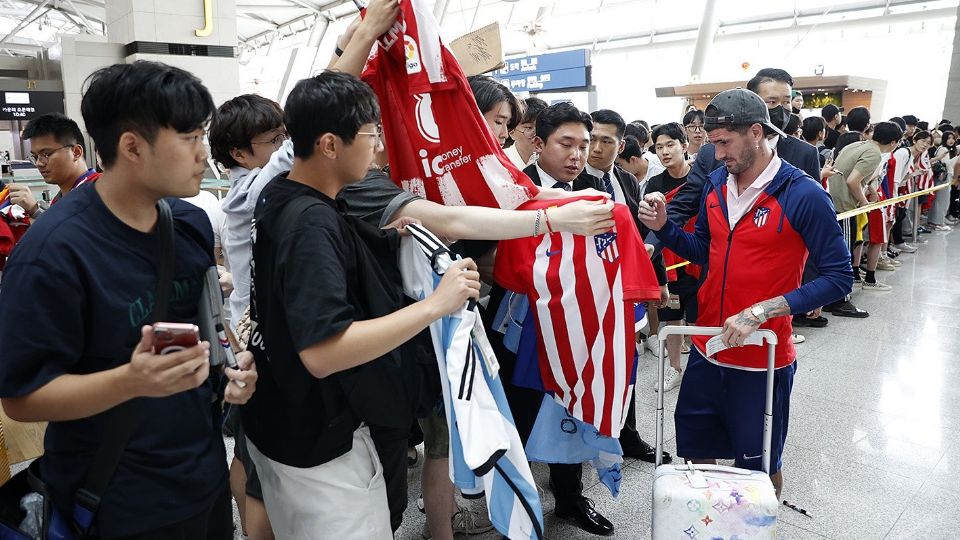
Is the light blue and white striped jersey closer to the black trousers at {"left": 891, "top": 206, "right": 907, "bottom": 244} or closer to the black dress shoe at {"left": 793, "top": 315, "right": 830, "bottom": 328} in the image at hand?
the black dress shoe at {"left": 793, "top": 315, "right": 830, "bottom": 328}

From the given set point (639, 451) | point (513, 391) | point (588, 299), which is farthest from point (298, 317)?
point (639, 451)

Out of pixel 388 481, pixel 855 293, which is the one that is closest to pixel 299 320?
pixel 388 481

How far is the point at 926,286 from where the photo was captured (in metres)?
7.29

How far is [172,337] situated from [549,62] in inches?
572

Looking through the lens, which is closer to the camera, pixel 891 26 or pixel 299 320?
pixel 299 320

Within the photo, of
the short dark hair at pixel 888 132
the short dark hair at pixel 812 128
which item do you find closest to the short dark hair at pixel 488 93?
the short dark hair at pixel 812 128

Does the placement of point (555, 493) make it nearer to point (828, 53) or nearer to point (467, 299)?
point (467, 299)

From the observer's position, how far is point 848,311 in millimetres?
6207

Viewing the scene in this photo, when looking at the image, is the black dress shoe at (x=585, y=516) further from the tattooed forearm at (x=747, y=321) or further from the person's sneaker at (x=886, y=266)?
the person's sneaker at (x=886, y=266)

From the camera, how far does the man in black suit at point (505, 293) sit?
2.35m

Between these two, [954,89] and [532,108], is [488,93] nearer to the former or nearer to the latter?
[532,108]

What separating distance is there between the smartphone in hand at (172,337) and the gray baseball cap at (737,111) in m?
1.96

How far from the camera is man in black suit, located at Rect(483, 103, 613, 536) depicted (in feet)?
7.72

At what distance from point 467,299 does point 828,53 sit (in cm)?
1709
